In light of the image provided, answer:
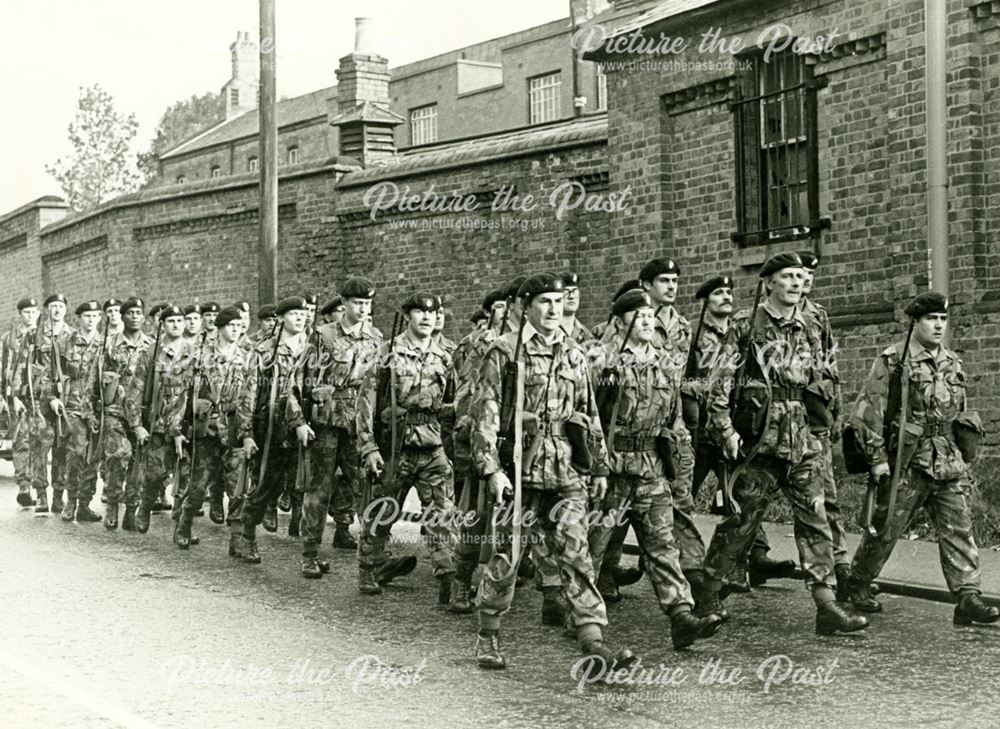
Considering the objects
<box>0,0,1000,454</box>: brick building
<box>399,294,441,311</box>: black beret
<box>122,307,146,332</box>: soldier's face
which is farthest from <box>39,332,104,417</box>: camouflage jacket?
<box>0,0,1000,454</box>: brick building

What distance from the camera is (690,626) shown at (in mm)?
7762

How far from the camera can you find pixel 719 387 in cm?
859

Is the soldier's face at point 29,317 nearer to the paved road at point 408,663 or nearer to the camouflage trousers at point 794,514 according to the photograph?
the paved road at point 408,663

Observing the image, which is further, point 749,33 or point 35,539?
point 749,33

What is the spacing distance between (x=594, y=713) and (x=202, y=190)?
20.2 meters

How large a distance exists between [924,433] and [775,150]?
7.78 meters

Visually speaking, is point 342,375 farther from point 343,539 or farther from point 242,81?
point 242,81

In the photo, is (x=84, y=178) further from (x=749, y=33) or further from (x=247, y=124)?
(x=749, y=33)

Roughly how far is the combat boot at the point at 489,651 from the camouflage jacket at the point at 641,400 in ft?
4.49

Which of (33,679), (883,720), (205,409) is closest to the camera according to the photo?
(883,720)

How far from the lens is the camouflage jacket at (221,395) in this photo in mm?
11906

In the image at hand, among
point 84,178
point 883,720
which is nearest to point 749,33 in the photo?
point 883,720

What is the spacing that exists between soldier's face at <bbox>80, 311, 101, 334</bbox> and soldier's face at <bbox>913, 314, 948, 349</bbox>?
9664 mm

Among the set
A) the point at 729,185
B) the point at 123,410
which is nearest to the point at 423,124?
the point at 729,185
